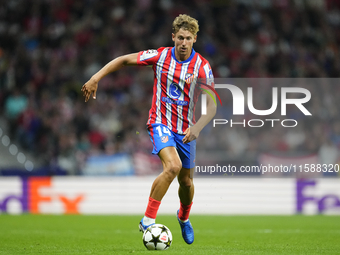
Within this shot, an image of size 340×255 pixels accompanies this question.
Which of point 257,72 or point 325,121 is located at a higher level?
point 257,72

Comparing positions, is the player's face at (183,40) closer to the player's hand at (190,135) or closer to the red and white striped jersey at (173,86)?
the red and white striped jersey at (173,86)

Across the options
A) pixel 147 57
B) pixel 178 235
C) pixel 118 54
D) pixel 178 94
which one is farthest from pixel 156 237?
pixel 118 54

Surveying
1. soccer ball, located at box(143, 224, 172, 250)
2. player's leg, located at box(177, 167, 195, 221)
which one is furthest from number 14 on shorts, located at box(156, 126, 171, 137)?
soccer ball, located at box(143, 224, 172, 250)

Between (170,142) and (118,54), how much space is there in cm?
1050

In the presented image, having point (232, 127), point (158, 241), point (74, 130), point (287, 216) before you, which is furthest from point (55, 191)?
point (158, 241)

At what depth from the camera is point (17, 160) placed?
11516mm

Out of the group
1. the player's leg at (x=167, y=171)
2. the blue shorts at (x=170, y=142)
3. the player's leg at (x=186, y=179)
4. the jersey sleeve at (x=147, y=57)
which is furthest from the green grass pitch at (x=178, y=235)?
the jersey sleeve at (x=147, y=57)

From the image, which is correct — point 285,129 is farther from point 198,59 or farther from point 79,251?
point 79,251

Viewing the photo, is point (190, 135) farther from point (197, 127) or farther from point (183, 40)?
point (183, 40)

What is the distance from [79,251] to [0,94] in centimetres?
916

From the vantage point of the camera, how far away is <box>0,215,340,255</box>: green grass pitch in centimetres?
552

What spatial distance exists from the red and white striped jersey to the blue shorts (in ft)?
0.22

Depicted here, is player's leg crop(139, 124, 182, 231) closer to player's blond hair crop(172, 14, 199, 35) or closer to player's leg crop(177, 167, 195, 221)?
player's leg crop(177, 167, 195, 221)

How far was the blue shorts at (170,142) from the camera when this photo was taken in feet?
17.7
